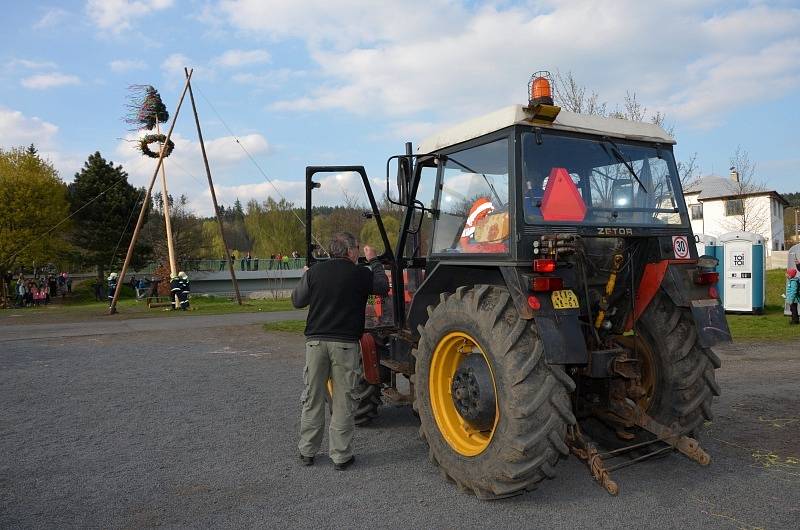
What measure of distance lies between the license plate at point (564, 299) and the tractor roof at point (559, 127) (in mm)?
1171

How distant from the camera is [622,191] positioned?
14.7 ft

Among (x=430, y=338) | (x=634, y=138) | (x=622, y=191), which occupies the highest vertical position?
(x=634, y=138)

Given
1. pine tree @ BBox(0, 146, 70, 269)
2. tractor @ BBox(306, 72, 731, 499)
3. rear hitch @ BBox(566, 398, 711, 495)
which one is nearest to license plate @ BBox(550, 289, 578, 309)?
tractor @ BBox(306, 72, 731, 499)

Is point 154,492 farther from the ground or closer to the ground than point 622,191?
closer to the ground

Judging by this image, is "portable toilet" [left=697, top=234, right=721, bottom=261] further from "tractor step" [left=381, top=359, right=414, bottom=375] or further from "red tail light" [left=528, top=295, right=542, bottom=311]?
"red tail light" [left=528, top=295, right=542, bottom=311]

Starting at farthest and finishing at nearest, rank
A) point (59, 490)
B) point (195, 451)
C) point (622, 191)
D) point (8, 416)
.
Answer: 1. point (8, 416)
2. point (195, 451)
3. point (622, 191)
4. point (59, 490)

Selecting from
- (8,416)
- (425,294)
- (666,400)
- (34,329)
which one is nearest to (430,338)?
(425,294)

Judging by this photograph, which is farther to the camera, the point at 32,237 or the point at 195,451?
the point at 32,237

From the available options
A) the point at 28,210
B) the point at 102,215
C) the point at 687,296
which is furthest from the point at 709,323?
the point at 102,215

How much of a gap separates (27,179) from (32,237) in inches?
133

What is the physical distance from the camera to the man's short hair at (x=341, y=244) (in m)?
4.86

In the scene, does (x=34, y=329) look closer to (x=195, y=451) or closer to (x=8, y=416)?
(x=8, y=416)

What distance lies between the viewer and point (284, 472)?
177 inches

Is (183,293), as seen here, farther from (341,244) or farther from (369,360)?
(341,244)
